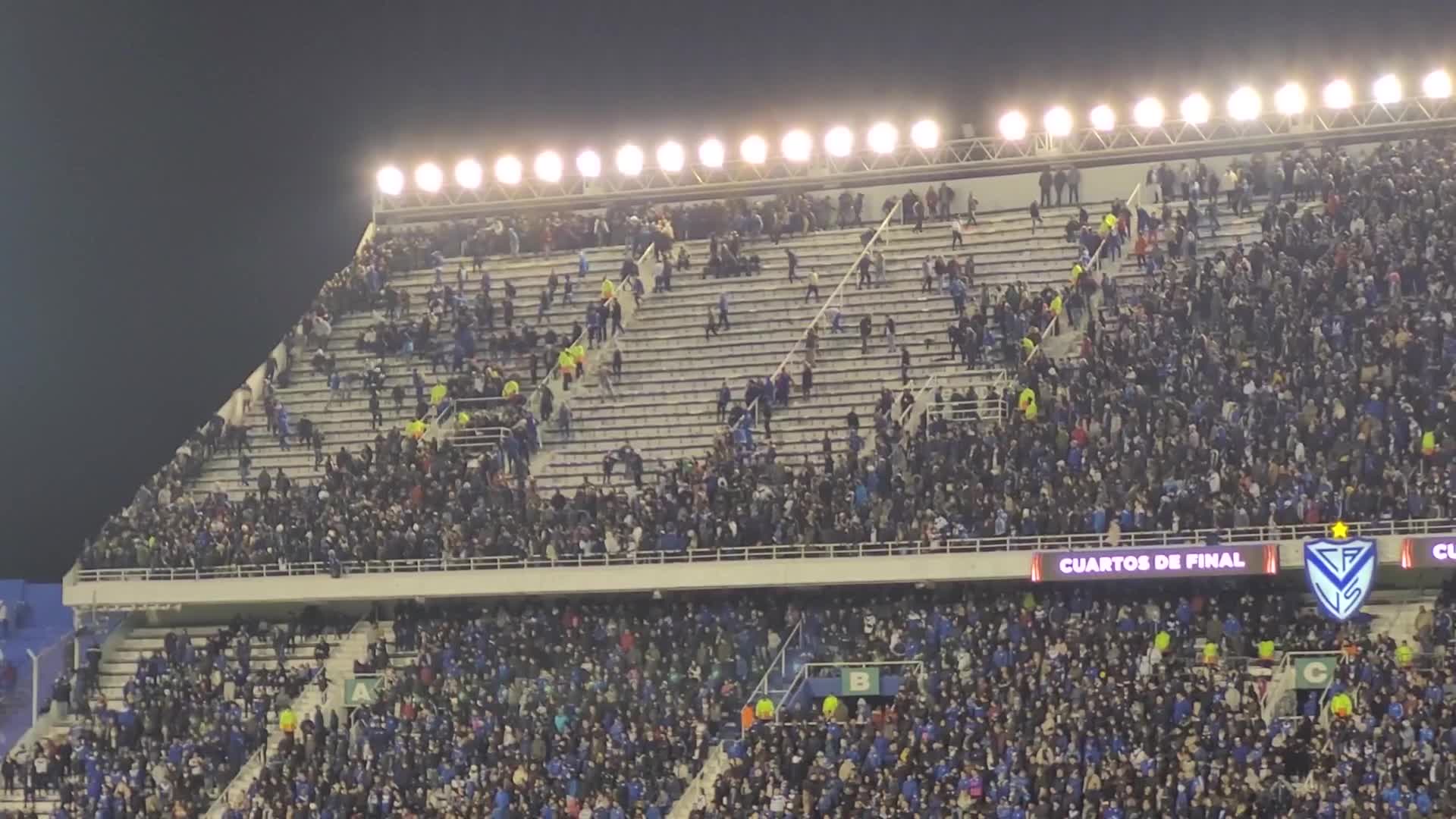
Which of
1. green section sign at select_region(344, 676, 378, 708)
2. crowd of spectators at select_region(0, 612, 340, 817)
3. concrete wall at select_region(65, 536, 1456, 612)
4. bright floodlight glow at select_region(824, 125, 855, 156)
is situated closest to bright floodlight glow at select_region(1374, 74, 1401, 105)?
bright floodlight glow at select_region(824, 125, 855, 156)

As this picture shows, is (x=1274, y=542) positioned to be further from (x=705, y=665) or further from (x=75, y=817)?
(x=75, y=817)

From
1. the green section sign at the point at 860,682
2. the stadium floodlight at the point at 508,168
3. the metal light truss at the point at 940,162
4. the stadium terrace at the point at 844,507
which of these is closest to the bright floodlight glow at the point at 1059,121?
the stadium terrace at the point at 844,507

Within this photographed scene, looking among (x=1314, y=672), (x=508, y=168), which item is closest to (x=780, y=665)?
(x=1314, y=672)

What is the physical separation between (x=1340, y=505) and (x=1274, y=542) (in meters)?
1.16

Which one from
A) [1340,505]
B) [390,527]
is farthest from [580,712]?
[1340,505]

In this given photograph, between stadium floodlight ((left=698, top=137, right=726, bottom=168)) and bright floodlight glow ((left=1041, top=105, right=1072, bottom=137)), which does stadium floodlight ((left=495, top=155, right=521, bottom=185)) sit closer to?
stadium floodlight ((left=698, top=137, right=726, bottom=168))

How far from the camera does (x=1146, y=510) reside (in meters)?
35.1

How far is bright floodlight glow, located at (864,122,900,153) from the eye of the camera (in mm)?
47281

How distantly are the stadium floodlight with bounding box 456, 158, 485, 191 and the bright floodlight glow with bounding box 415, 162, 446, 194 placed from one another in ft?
1.42

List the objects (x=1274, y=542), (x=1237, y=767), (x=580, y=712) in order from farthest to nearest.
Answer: (x=580, y=712), (x=1274, y=542), (x=1237, y=767)

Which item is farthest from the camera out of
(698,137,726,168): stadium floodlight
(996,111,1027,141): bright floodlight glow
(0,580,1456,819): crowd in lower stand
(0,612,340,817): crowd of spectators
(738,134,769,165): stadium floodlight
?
(698,137,726,168): stadium floodlight

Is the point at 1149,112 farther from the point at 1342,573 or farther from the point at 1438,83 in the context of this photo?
the point at 1342,573

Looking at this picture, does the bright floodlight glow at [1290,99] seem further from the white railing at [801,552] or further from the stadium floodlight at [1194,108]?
the white railing at [801,552]

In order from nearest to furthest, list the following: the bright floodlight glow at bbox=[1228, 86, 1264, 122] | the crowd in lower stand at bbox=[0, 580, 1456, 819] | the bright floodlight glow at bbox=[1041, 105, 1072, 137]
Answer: the crowd in lower stand at bbox=[0, 580, 1456, 819] < the bright floodlight glow at bbox=[1228, 86, 1264, 122] < the bright floodlight glow at bbox=[1041, 105, 1072, 137]
